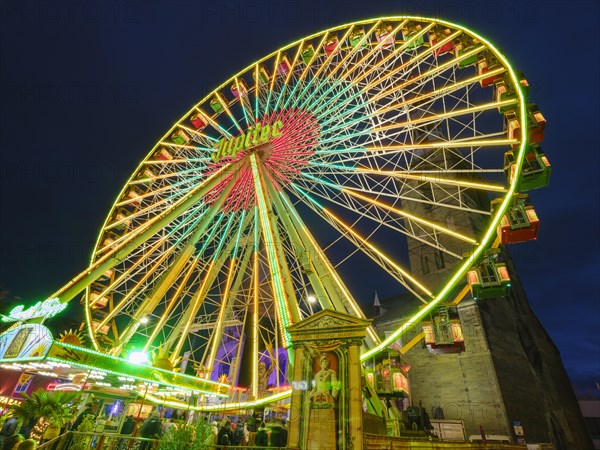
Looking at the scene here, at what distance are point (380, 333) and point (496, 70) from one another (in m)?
20.5

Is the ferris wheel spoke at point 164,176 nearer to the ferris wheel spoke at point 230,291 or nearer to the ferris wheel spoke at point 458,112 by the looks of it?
the ferris wheel spoke at point 230,291

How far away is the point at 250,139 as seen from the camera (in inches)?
649

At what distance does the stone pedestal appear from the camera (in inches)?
246

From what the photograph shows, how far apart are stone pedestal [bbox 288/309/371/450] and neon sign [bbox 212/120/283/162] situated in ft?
35.4

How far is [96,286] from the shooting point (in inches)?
728

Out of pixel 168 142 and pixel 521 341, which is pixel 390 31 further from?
pixel 521 341

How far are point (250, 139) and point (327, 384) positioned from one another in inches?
497

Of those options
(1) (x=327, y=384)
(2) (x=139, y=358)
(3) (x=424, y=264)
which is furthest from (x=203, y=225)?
(3) (x=424, y=264)

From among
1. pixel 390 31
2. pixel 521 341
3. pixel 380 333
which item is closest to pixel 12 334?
pixel 390 31

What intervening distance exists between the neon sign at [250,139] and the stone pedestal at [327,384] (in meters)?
10.8

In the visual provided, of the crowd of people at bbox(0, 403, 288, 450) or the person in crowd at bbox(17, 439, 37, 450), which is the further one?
the crowd of people at bbox(0, 403, 288, 450)

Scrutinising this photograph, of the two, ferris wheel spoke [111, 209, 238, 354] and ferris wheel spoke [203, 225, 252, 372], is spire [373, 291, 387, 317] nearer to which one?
ferris wheel spoke [203, 225, 252, 372]

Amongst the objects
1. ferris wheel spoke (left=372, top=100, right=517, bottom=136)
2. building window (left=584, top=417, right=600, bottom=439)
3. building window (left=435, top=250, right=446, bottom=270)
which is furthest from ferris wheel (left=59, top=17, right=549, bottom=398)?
building window (left=584, top=417, right=600, bottom=439)

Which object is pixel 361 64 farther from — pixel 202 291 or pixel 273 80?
pixel 202 291
